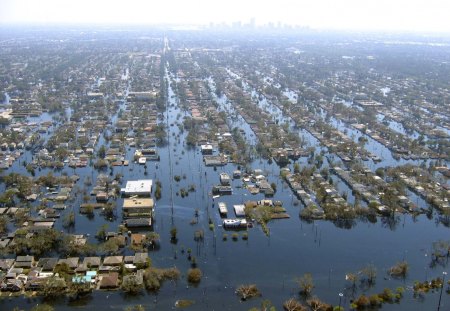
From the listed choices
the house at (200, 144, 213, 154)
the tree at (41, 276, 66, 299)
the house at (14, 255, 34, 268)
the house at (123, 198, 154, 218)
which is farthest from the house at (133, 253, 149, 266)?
the house at (200, 144, 213, 154)

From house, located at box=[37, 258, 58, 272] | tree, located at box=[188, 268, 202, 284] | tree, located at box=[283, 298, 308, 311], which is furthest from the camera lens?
house, located at box=[37, 258, 58, 272]

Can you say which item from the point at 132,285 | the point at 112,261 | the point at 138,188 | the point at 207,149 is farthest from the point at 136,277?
the point at 207,149

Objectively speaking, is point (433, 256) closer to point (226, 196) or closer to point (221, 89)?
point (226, 196)

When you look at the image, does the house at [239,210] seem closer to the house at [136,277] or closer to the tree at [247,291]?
the tree at [247,291]

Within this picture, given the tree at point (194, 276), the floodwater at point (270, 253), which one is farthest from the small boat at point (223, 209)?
the tree at point (194, 276)

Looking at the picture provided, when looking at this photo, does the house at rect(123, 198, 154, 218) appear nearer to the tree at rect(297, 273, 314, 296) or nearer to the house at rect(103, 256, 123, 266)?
the house at rect(103, 256, 123, 266)
